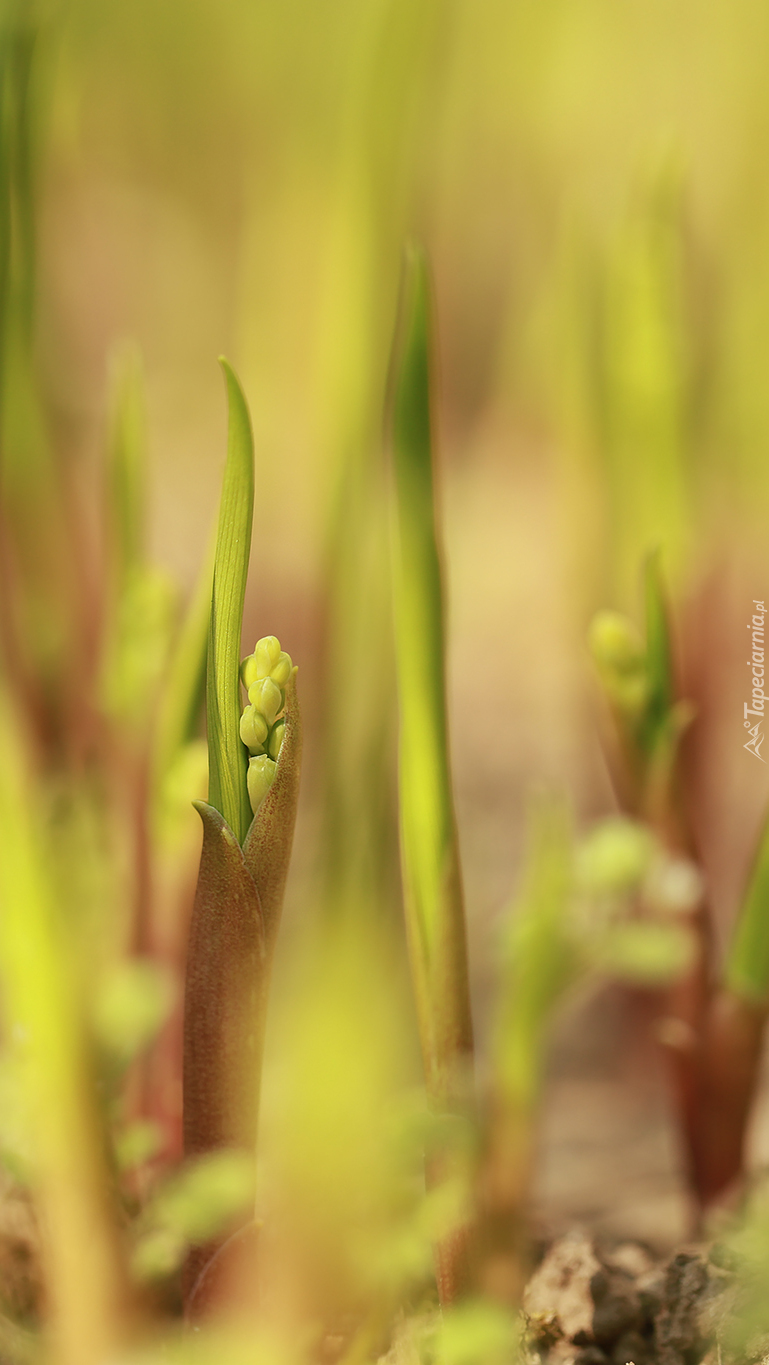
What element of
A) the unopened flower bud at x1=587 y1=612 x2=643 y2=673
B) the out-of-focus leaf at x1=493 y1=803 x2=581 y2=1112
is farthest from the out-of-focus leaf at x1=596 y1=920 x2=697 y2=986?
the unopened flower bud at x1=587 y1=612 x2=643 y2=673

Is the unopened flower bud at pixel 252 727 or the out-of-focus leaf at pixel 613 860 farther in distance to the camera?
the out-of-focus leaf at pixel 613 860

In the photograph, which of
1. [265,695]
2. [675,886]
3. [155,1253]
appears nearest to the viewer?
[265,695]

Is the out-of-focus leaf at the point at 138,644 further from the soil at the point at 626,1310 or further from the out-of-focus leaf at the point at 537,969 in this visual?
the soil at the point at 626,1310

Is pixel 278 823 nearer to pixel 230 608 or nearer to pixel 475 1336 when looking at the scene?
pixel 230 608

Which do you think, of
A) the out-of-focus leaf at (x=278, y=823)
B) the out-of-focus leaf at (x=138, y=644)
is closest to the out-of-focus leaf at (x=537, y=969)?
the out-of-focus leaf at (x=278, y=823)

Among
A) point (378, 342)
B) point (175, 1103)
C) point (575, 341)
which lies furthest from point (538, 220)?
Result: point (175, 1103)

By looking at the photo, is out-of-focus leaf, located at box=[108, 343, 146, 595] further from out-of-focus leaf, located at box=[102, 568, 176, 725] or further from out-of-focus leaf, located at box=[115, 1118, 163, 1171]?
out-of-focus leaf, located at box=[115, 1118, 163, 1171]

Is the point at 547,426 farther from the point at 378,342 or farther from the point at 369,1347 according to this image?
the point at 369,1347

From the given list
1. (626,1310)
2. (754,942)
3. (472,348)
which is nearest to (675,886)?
(754,942)

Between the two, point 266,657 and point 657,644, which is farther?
point 657,644
